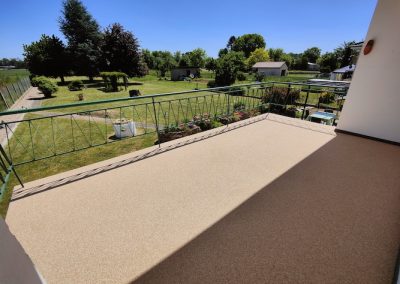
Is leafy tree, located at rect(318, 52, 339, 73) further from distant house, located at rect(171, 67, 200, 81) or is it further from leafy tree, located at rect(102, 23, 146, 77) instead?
leafy tree, located at rect(102, 23, 146, 77)

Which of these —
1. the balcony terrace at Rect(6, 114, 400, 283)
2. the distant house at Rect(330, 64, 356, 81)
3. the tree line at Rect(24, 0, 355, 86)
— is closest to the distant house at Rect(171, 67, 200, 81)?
the tree line at Rect(24, 0, 355, 86)

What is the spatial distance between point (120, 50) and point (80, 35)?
617 centimetres

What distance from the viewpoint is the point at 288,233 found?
166cm

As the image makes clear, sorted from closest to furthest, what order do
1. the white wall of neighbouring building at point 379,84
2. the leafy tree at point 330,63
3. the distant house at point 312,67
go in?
the white wall of neighbouring building at point 379,84 < the leafy tree at point 330,63 < the distant house at point 312,67

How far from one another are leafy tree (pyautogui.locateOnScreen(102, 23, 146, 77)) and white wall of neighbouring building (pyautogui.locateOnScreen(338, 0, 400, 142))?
21.1 meters

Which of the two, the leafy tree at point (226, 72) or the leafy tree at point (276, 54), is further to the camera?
the leafy tree at point (276, 54)

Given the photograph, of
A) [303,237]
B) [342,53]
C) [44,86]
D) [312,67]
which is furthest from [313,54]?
[303,237]

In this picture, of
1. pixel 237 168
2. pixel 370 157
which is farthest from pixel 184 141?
pixel 370 157

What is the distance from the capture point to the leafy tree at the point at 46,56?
760 inches

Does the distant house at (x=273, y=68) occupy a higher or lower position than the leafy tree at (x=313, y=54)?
lower

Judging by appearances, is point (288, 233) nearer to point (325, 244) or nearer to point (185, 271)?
point (325, 244)

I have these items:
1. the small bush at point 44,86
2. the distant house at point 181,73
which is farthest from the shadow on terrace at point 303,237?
the distant house at point 181,73

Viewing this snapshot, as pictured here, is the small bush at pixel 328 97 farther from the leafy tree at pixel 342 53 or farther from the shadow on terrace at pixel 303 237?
the leafy tree at pixel 342 53

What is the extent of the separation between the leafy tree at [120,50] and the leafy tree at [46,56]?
433 cm
